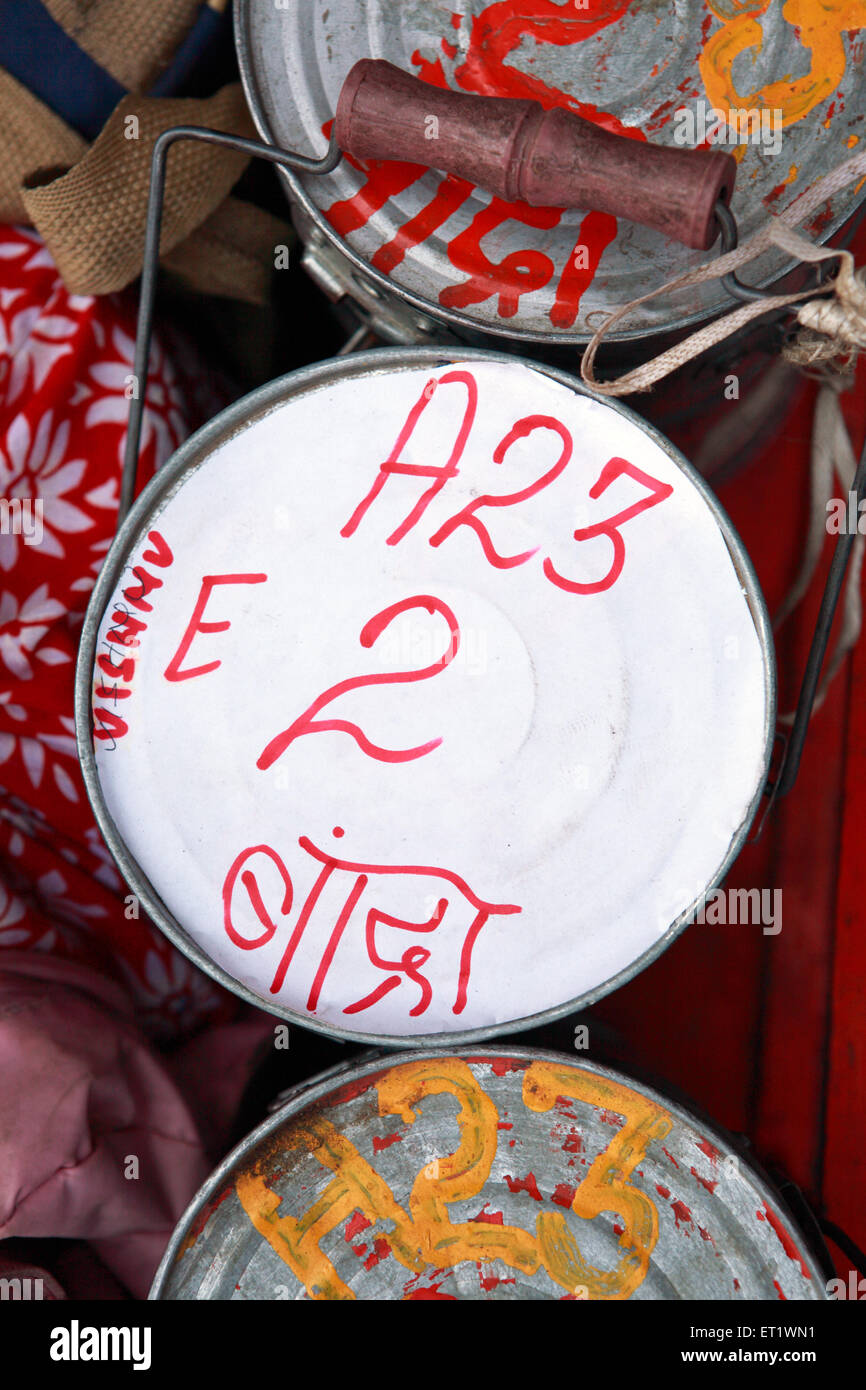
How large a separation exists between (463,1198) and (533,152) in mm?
763

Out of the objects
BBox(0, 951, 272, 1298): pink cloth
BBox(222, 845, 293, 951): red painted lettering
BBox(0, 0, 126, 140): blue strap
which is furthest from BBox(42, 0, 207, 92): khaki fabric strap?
BBox(0, 951, 272, 1298): pink cloth

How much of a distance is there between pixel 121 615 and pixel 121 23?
0.56 metres

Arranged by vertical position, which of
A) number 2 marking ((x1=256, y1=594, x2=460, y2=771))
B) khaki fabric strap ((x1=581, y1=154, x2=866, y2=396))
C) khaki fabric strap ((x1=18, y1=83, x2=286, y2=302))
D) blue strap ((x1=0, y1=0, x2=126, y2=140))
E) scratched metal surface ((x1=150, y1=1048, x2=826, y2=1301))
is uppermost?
blue strap ((x1=0, y1=0, x2=126, y2=140))

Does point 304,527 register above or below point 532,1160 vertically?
above

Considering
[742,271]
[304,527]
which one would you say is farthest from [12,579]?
[742,271]

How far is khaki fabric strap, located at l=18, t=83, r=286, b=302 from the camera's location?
33.6 inches

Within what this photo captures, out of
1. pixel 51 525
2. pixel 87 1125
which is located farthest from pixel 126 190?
pixel 87 1125

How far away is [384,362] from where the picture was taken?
0.73 meters

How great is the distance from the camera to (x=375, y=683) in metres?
0.74

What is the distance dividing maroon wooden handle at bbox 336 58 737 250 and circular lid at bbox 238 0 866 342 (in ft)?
0.23

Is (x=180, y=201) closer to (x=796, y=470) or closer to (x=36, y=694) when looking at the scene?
(x=36, y=694)

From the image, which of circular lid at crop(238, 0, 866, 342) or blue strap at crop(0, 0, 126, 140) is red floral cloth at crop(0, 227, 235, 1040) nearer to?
blue strap at crop(0, 0, 126, 140)

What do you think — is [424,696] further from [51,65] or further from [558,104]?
[51,65]

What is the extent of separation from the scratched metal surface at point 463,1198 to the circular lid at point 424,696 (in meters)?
0.08
